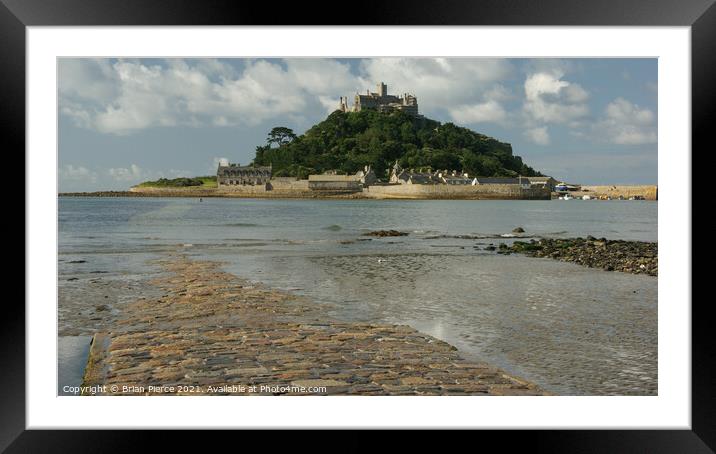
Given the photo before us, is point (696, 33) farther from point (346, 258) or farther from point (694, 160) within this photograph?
point (346, 258)

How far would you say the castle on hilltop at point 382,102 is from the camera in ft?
156

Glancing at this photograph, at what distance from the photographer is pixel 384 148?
1800 inches

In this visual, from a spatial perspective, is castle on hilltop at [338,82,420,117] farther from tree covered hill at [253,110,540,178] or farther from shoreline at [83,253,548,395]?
shoreline at [83,253,548,395]

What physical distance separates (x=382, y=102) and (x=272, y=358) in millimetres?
49458

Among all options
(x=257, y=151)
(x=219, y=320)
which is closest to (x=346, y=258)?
(x=219, y=320)

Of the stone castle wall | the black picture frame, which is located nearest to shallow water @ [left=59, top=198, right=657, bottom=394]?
the black picture frame

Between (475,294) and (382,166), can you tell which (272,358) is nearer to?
(475,294)

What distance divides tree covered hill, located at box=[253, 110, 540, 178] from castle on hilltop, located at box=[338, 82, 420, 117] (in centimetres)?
210

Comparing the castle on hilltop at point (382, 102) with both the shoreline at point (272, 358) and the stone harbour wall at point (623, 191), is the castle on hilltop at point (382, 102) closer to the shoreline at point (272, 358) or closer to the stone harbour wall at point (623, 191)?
the stone harbour wall at point (623, 191)

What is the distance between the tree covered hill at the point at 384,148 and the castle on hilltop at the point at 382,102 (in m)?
2.10

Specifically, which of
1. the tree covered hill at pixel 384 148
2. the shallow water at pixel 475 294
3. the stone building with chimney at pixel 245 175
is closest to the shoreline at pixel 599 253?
the shallow water at pixel 475 294

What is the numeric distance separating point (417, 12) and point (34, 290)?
2.07 metres

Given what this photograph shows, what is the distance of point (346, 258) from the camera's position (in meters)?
11.2

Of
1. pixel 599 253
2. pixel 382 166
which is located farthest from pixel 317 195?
pixel 599 253
